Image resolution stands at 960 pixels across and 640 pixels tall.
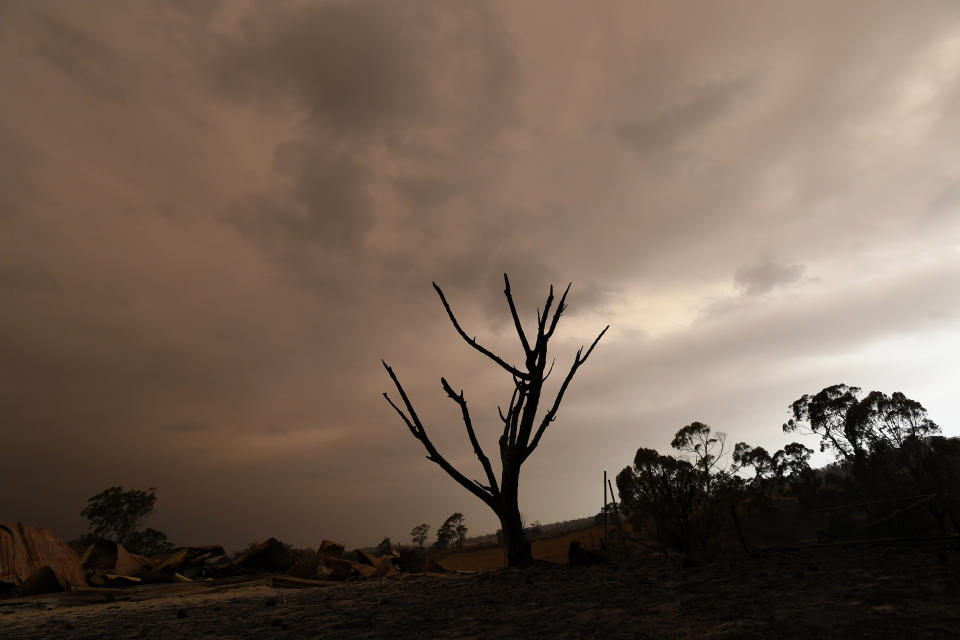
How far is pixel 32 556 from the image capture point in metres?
11.2

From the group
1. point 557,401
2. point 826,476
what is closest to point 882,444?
point 826,476

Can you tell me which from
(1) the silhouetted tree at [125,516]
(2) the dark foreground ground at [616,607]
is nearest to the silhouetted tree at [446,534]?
(1) the silhouetted tree at [125,516]

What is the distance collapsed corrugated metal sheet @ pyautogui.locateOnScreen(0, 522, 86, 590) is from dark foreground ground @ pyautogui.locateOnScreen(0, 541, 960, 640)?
2.90 m

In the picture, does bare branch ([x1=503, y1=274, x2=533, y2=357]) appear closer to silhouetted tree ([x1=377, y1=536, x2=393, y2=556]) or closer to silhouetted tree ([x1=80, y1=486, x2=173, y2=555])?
silhouetted tree ([x1=377, y1=536, x2=393, y2=556])

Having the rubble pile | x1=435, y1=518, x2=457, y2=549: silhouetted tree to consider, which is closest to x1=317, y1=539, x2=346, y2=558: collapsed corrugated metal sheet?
the rubble pile

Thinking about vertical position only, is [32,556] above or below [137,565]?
above

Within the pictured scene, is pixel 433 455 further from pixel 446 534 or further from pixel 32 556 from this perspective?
pixel 446 534

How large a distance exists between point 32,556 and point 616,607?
46.5 feet

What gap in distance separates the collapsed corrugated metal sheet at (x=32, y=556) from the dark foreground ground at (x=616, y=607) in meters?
2.90

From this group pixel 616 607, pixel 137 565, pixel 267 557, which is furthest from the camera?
pixel 267 557

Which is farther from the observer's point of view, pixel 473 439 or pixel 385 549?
pixel 385 549

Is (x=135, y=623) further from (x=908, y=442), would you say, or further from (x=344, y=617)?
(x=908, y=442)

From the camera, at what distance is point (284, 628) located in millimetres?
5238

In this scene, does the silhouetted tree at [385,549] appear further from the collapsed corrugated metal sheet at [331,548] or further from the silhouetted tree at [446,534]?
the silhouetted tree at [446,534]
